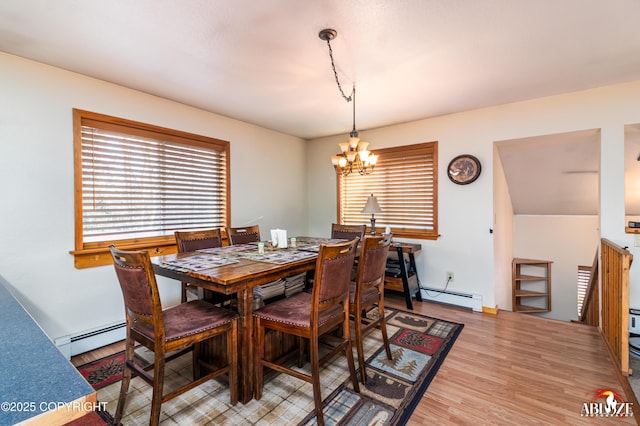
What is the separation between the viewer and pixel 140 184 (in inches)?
118

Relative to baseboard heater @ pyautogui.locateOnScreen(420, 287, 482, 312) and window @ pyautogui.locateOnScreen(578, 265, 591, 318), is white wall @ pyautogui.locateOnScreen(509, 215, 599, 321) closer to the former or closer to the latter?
window @ pyautogui.locateOnScreen(578, 265, 591, 318)

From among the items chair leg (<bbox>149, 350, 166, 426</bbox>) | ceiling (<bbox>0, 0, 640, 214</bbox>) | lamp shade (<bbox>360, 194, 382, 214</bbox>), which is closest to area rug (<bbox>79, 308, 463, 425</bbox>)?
chair leg (<bbox>149, 350, 166, 426</bbox>)

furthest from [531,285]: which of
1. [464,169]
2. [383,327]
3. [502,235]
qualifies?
[383,327]

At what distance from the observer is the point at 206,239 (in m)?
2.76

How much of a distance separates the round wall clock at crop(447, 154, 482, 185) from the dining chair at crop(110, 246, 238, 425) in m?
3.06

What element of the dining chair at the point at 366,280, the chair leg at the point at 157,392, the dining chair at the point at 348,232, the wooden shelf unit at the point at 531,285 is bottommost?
the wooden shelf unit at the point at 531,285

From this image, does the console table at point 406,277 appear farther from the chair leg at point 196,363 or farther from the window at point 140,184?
the chair leg at point 196,363

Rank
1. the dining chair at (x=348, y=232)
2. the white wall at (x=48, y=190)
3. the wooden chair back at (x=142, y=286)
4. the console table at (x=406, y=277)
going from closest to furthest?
1. the wooden chair back at (x=142, y=286)
2. the white wall at (x=48, y=190)
3. the dining chair at (x=348, y=232)
4. the console table at (x=406, y=277)

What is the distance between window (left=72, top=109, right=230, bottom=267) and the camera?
2.61 m

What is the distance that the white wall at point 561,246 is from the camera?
4.62 metres

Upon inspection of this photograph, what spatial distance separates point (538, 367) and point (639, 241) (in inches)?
63.6

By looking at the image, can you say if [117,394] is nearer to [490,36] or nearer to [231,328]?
[231,328]

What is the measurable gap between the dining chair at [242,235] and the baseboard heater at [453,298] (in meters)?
2.33

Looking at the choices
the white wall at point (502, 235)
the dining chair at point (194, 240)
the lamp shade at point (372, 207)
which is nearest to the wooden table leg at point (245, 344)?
the dining chair at point (194, 240)
